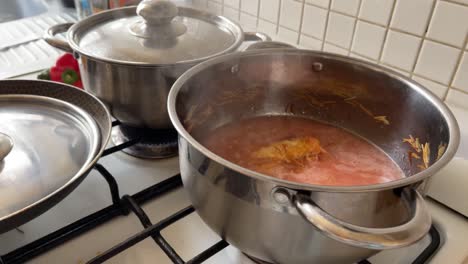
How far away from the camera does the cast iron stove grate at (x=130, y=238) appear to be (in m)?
0.45

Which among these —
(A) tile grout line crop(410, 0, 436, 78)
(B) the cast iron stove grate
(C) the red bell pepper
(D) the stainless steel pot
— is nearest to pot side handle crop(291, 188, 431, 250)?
(D) the stainless steel pot

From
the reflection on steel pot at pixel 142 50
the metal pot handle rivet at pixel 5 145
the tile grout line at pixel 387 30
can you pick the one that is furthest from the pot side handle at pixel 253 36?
the metal pot handle rivet at pixel 5 145

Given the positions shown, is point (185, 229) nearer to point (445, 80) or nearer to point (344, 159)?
point (344, 159)

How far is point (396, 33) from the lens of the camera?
66 centimetres

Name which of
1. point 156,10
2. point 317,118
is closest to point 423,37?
point 317,118

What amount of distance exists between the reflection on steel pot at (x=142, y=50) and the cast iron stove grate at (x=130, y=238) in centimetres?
11

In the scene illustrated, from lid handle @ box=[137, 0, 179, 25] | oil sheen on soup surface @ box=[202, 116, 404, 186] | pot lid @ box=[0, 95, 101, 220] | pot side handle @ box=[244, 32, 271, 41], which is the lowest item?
oil sheen on soup surface @ box=[202, 116, 404, 186]

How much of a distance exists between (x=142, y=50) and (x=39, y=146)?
22 cm

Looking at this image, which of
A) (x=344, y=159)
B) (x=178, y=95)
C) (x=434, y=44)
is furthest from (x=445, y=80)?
(x=178, y=95)

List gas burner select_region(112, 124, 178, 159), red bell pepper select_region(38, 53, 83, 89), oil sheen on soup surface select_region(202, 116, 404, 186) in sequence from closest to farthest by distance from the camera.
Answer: oil sheen on soup surface select_region(202, 116, 404, 186), gas burner select_region(112, 124, 178, 159), red bell pepper select_region(38, 53, 83, 89)

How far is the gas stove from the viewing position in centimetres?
47

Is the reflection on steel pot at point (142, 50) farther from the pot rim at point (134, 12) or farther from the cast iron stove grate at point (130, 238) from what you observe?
the cast iron stove grate at point (130, 238)

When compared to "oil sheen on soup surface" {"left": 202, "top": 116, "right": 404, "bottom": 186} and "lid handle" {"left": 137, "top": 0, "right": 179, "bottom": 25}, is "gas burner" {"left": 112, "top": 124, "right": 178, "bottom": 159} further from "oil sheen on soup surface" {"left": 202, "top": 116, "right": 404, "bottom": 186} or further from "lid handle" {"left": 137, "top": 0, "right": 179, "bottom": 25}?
"lid handle" {"left": 137, "top": 0, "right": 179, "bottom": 25}

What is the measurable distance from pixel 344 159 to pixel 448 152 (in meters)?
0.21
